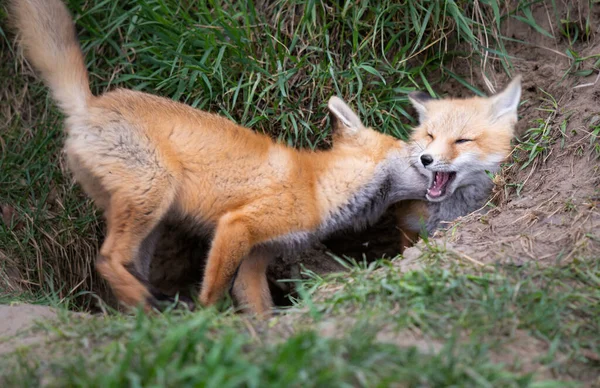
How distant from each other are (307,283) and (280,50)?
6.91ft

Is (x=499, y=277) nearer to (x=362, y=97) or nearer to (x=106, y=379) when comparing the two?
(x=106, y=379)

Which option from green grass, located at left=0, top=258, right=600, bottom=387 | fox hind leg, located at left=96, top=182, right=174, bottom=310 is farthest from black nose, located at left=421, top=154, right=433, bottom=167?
fox hind leg, located at left=96, top=182, right=174, bottom=310

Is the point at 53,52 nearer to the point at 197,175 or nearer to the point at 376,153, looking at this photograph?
the point at 197,175

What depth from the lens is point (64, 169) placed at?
494cm

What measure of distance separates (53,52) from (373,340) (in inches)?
109

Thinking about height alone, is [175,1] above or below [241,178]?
above

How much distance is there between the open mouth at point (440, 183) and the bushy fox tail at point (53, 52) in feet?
7.80

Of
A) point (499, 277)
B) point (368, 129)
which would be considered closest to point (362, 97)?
point (368, 129)

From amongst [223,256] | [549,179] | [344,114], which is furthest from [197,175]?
[549,179]

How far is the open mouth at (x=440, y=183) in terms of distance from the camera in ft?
14.0

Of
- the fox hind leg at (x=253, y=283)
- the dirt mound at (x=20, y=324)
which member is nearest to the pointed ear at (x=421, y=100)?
the fox hind leg at (x=253, y=283)

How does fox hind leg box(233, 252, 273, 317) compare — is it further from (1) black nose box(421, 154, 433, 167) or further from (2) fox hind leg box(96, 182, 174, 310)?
(1) black nose box(421, 154, 433, 167)

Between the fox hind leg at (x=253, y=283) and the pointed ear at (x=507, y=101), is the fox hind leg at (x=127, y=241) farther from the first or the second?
the pointed ear at (x=507, y=101)

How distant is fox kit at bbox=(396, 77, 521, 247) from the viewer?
167 inches
